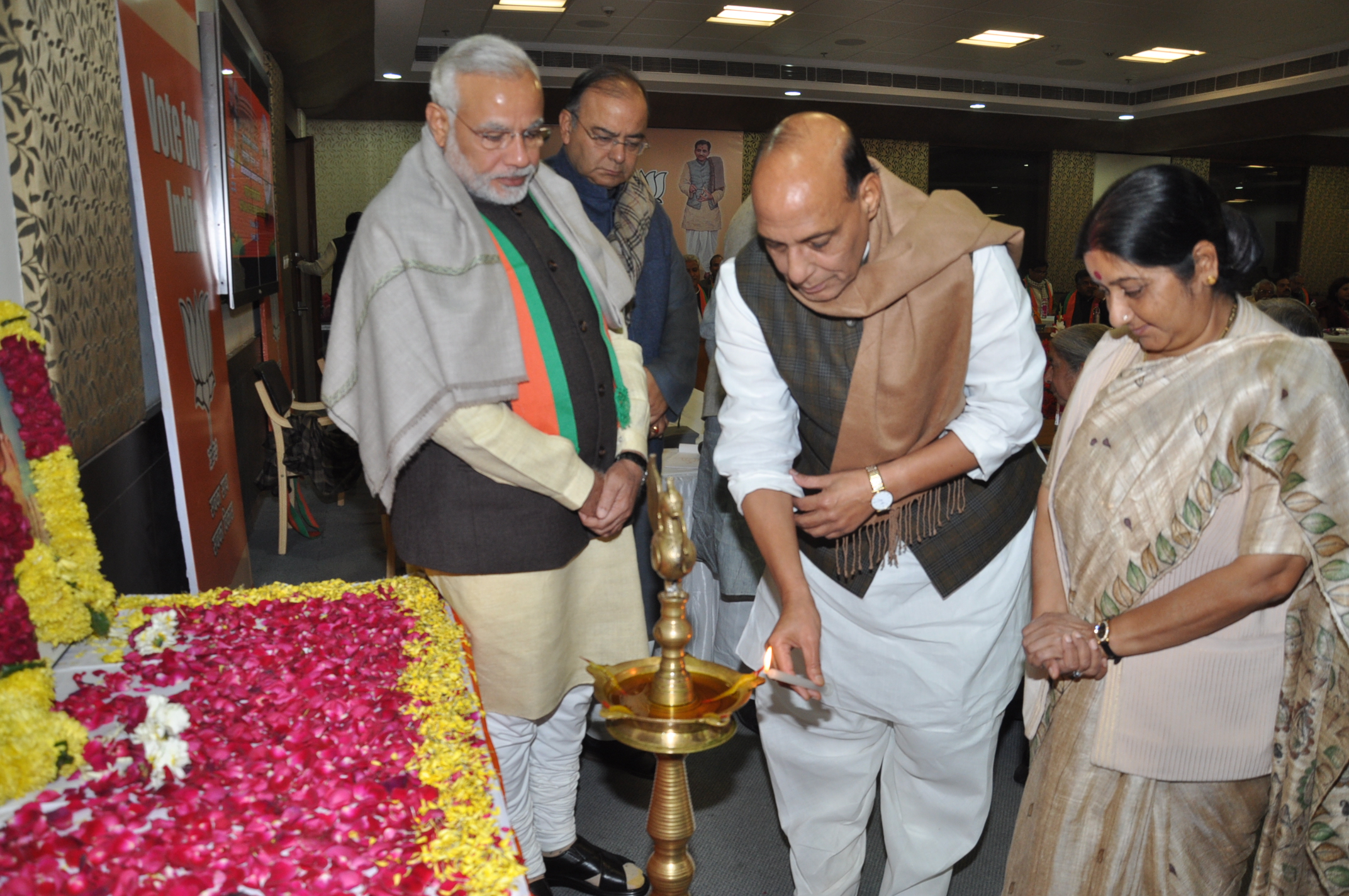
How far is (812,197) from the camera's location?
1.39 meters

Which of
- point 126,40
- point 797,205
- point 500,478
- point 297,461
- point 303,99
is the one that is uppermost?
point 303,99

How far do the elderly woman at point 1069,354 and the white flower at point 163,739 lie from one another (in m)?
2.40

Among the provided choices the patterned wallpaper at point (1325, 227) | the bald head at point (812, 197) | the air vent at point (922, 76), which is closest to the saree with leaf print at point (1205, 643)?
the bald head at point (812, 197)

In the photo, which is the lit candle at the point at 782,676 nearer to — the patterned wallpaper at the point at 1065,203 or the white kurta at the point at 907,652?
the white kurta at the point at 907,652

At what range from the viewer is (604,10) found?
26.9 ft

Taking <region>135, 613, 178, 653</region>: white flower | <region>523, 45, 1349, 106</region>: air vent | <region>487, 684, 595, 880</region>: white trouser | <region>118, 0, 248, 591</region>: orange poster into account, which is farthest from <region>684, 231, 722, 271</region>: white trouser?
<region>135, 613, 178, 653</region>: white flower

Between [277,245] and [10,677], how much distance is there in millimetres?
6169

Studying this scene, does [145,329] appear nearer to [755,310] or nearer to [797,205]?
[755,310]

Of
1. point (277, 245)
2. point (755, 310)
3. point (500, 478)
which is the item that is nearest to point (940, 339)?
point (755, 310)

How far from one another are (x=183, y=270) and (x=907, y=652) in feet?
7.73

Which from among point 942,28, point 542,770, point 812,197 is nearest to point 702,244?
point 942,28

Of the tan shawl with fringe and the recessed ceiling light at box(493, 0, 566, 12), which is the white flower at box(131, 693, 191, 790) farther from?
the recessed ceiling light at box(493, 0, 566, 12)

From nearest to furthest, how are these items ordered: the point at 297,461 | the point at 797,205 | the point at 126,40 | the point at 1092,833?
the point at 797,205, the point at 1092,833, the point at 126,40, the point at 297,461

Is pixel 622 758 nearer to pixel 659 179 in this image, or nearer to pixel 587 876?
pixel 587 876
